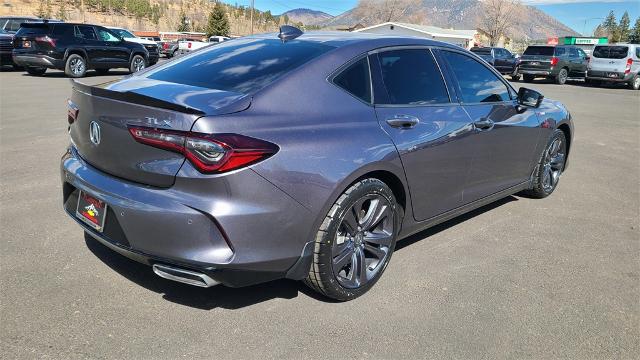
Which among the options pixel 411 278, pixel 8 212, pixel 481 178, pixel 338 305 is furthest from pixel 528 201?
pixel 8 212

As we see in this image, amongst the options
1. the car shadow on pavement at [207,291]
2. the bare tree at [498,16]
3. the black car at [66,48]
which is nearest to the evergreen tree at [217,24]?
the black car at [66,48]

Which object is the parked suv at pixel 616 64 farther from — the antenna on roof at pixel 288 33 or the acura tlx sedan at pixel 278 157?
the antenna on roof at pixel 288 33

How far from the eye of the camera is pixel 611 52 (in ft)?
75.7

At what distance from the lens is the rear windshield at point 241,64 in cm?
324

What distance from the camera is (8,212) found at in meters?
4.66

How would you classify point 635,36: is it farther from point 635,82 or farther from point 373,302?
point 373,302

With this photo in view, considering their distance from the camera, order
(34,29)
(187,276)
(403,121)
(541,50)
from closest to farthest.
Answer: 1. (187,276)
2. (403,121)
3. (34,29)
4. (541,50)

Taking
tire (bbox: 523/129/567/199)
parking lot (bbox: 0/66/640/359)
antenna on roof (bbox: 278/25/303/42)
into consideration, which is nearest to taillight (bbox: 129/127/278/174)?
parking lot (bbox: 0/66/640/359)

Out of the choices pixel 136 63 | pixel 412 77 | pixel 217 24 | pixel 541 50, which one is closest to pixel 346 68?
pixel 412 77

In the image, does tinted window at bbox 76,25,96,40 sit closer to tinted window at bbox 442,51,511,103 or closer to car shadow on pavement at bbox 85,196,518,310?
car shadow on pavement at bbox 85,196,518,310

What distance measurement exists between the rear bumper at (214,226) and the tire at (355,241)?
0.20 meters

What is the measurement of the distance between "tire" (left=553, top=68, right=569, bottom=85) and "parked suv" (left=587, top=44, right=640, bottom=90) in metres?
1.20

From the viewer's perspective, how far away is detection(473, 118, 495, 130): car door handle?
14.0ft

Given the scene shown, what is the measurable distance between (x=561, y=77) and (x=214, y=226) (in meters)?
25.4
